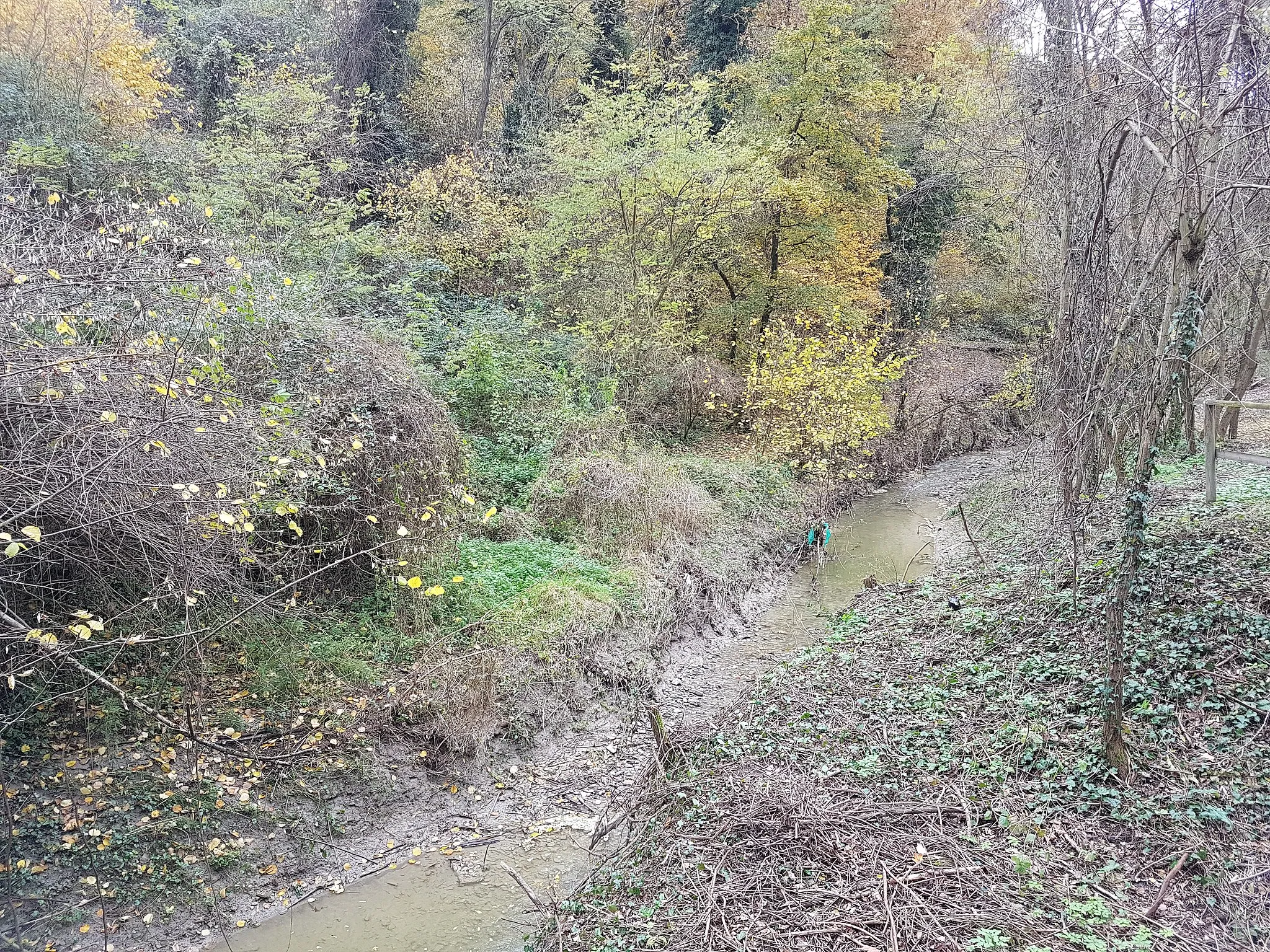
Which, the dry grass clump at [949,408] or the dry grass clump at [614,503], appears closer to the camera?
the dry grass clump at [614,503]

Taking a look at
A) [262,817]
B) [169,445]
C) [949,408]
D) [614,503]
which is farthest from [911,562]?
[169,445]

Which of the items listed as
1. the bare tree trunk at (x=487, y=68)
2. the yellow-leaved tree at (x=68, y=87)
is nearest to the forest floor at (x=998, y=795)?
the yellow-leaved tree at (x=68, y=87)

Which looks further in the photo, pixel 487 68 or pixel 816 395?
pixel 487 68

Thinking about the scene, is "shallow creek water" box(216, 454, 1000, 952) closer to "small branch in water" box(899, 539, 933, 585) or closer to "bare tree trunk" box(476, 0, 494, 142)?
"small branch in water" box(899, 539, 933, 585)

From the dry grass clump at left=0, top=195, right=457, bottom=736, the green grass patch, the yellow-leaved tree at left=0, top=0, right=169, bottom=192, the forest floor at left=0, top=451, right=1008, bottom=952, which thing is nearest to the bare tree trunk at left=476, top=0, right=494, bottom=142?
the yellow-leaved tree at left=0, top=0, right=169, bottom=192

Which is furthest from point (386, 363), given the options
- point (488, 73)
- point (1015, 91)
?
point (488, 73)

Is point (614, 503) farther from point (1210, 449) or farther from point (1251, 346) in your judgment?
point (1251, 346)

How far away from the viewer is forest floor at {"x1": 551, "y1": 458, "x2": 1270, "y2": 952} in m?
4.83

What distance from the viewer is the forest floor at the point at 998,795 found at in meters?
4.83

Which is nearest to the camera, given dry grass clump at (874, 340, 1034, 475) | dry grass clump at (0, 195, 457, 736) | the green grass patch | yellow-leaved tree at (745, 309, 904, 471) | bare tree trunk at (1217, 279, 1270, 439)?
dry grass clump at (0, 195, 457, 736)

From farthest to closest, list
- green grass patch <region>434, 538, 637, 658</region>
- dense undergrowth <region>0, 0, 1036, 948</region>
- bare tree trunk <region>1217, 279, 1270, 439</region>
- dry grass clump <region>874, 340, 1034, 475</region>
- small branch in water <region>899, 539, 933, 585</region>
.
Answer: dry grass clump <region>874, 340, 1034, 475</region>, small branch in water <region>899, 539, 933, 585</region>, green grass patch <region>434, 538, 637, 658</region>, bare tree trunk <region>1217, 279, 1270, 439</region>, dense undergrowth <region>0, 0, 1036, 948</region>

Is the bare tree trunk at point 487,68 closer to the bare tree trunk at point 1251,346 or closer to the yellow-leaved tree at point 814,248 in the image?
the yellow-leaved tree at point 814,248

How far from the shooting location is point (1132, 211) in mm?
5957

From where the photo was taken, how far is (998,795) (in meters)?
5.98
